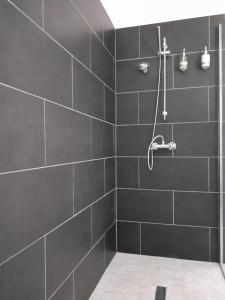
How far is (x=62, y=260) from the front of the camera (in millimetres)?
1306

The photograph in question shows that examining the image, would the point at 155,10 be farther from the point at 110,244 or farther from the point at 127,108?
the point at 110,244

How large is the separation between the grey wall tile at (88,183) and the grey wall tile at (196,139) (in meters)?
0.78

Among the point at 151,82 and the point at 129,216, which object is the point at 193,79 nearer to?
the point at 151,82

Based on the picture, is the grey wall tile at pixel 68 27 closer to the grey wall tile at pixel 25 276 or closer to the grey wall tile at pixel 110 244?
the grey wall tile at pixel 25 276

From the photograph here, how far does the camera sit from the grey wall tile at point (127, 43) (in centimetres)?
233

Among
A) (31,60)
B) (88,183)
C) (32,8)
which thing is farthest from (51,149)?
(32,8)

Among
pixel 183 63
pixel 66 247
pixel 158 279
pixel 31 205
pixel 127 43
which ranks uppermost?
pixel 127 43

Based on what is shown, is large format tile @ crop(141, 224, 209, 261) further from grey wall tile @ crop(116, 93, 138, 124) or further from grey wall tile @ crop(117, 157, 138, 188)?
grey wall tile @ crop(116, 93, 138, 124)

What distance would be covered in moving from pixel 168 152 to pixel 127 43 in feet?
3.75

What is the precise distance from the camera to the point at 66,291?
53.2 inches

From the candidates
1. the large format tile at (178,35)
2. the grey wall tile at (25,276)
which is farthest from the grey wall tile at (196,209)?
the grey wall tile at (25,276)

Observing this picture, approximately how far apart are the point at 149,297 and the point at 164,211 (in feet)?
2.58

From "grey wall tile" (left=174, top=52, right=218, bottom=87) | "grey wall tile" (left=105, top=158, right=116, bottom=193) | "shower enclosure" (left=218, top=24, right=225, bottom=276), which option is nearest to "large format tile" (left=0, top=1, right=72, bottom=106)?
"grey wall tile" (left=105, top=158, right=116, bottom=193)

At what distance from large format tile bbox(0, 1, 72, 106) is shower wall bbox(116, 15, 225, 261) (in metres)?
1.08
